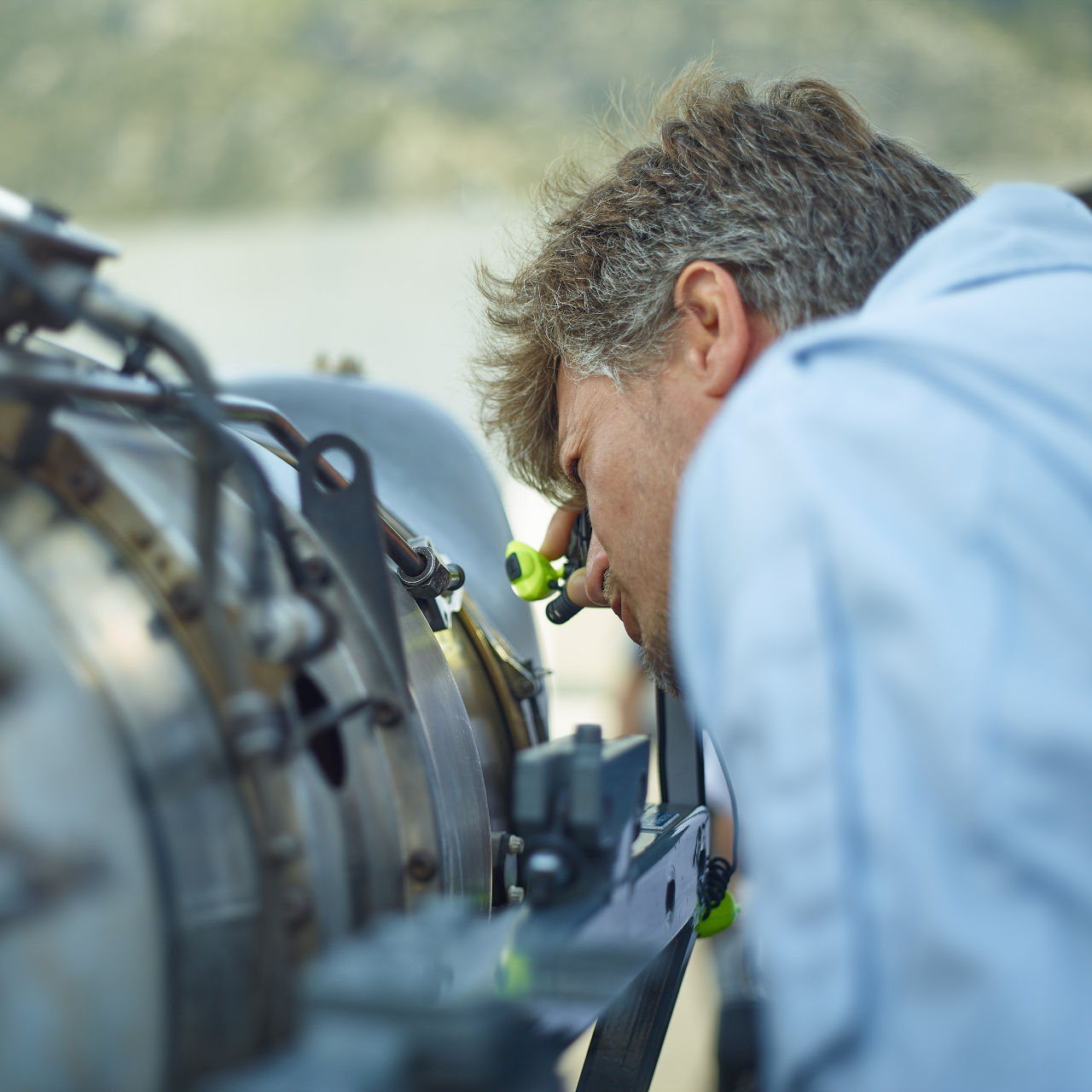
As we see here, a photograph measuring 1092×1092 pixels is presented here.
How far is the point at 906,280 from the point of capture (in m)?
0.67

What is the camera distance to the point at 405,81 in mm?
12047

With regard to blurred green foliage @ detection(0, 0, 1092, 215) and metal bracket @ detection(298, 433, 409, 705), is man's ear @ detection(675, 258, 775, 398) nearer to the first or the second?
metal bracket @ detection(298, 433, 409, 705)

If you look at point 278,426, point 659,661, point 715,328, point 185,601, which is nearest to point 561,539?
point 659,661

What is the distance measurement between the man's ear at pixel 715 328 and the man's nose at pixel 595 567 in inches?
8.1

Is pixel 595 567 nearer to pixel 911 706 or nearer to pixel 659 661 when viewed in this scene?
pixel 659 661

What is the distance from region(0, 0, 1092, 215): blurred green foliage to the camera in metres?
10.5

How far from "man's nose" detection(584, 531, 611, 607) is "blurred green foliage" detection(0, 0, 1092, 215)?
911 cm

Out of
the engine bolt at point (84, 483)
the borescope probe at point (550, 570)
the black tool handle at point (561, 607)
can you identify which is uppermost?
the engine bolt at point (84, 483)

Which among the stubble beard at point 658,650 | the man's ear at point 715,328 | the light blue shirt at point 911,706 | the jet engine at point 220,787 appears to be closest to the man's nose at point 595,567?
the stubble beard at point 658,650

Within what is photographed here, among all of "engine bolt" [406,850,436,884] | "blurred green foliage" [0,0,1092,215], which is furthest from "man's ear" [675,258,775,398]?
"blurred green foliage" [0,0,1092,215]

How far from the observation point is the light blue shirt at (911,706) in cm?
42

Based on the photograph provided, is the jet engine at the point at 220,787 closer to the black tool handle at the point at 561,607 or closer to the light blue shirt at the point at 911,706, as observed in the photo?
the light blue shirt at the point at 911,706

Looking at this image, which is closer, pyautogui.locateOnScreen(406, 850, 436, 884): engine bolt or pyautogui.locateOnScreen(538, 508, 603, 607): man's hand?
pyautogui.locateOnScreen(406, 850, 436, 884): engine bolt

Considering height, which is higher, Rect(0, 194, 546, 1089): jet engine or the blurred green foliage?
the blurred green foliage
